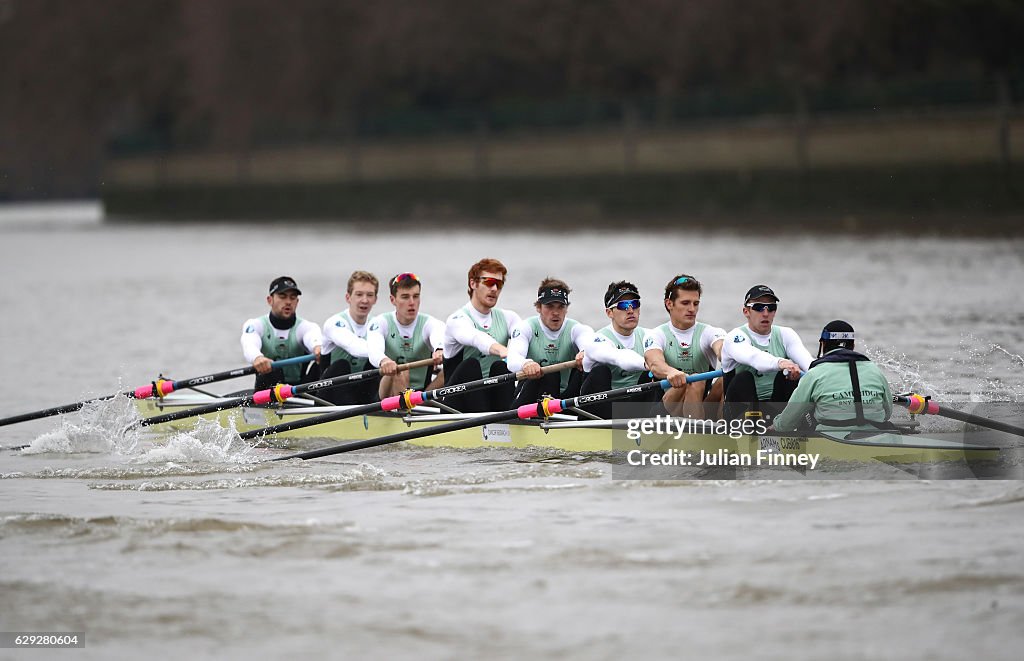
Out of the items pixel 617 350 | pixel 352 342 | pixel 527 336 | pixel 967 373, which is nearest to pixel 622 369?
pixel 617 350

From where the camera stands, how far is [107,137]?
7500 cm

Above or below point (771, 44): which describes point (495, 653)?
below

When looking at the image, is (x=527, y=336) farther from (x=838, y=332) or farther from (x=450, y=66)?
(x=450, y=66)

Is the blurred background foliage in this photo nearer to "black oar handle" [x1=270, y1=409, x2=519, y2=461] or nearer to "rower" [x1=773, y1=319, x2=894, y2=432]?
"black oar handle" [x1=270, y1=409, x2=519, y2=461]

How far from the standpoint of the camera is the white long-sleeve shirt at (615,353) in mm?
11820

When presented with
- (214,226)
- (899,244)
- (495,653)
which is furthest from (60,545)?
(214,226)

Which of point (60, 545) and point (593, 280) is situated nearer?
point (60, 545)

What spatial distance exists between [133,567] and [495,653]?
2.67 metres

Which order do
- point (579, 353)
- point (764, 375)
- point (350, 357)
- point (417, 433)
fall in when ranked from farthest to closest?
point (350, 357) < point (579, 353) < point (417, 433) < point (764, 375)

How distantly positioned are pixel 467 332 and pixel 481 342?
0.16 metres

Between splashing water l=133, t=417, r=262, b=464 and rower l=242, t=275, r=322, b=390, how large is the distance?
146cm

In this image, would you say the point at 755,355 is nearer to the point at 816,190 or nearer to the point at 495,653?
the point at 495,653

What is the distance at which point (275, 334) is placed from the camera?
14.6m

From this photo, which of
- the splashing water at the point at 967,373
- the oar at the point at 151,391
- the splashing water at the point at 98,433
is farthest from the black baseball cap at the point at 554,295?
the splashing water at the point at 98,433
